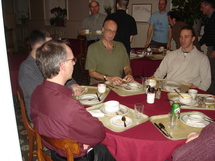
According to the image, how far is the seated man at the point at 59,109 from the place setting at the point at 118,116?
0.16 metres

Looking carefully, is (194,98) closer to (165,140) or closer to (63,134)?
(165,140)

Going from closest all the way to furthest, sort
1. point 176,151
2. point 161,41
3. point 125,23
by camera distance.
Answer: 1. point 176,151
2. point 125,23
3. point 161,41

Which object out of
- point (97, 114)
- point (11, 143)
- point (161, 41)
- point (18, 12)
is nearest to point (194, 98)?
point (97, 114)

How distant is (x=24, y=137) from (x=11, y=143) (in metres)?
2.14

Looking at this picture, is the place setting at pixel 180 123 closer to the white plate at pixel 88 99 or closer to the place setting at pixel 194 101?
the place setting at pixel 194 101

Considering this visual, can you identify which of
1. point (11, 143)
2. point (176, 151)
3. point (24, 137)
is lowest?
point (24, 137)

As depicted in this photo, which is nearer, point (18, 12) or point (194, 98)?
point (194, 98)

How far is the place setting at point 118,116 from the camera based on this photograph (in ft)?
4.55

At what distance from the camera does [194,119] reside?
1460mm

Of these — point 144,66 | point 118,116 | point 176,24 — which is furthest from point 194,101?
point 176,24

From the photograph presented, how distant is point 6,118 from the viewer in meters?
0.81

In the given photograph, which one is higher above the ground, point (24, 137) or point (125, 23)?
point (125, 23)

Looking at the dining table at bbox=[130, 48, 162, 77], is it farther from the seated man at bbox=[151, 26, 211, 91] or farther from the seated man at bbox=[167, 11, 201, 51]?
the seated man at bbox=[167, 11, 201, 51]

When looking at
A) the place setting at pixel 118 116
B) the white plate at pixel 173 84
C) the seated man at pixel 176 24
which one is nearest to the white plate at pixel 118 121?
the place setting at pixel 118 116
